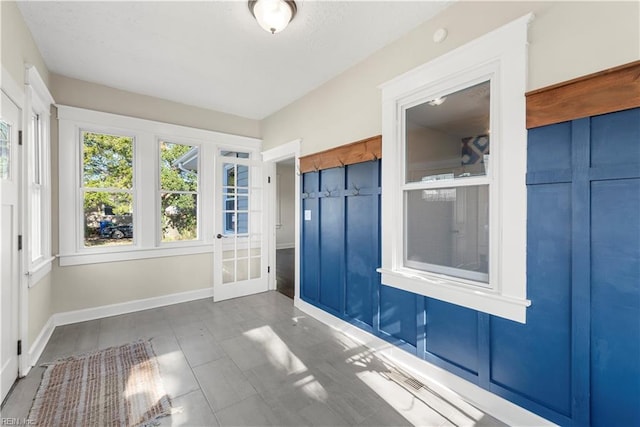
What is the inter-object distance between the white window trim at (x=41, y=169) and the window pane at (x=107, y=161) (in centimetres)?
39

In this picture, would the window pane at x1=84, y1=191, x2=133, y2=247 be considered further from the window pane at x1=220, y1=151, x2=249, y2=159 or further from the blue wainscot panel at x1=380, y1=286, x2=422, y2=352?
the blue wainscot panel at x1=380, y1=286, x2=422, y2=352

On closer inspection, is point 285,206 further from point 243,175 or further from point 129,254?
point 129,254

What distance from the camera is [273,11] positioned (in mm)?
2004

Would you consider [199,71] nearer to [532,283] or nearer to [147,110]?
[147,110]

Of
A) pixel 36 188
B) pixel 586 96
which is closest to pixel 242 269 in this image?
pixel 36 188

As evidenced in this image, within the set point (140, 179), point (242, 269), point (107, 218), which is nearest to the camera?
point (107, 218)

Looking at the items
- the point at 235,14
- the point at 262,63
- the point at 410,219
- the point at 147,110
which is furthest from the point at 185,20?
the point at 410,219

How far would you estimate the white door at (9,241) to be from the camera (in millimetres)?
1978

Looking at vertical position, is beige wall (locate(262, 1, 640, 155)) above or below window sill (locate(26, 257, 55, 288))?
above

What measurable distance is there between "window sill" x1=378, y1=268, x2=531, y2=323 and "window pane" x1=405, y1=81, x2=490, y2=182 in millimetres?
845

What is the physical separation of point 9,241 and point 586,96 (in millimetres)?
3921

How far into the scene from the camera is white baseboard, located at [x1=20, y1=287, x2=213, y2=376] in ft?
8.66

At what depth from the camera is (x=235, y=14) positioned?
2225 mm

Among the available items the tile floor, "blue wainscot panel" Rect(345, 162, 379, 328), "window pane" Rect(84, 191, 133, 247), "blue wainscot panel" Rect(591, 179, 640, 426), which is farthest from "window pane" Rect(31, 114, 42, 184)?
"blue wainscot panel" Rect(591, 179, 640, 426)
